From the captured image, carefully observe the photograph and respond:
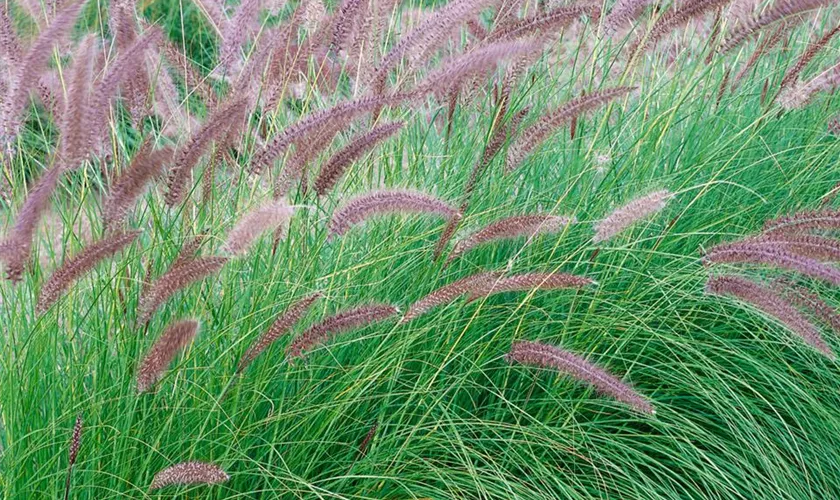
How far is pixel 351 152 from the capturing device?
2307 mm

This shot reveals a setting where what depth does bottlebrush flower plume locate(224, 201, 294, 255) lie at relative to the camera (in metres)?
2.06

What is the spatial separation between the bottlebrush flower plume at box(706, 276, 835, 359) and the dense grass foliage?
0.20m

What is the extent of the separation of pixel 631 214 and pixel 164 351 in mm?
1013

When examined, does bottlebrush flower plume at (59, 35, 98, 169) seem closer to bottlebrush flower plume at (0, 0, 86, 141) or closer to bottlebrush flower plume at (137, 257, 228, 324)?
bottlebrush flower plume at (0, 0, 86, 141)

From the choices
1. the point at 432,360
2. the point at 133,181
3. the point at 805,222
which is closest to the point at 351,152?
the point at 133,181

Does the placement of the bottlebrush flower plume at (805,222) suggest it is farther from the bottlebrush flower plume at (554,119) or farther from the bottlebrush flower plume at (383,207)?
the bottlebrush flower plume at (383,207)

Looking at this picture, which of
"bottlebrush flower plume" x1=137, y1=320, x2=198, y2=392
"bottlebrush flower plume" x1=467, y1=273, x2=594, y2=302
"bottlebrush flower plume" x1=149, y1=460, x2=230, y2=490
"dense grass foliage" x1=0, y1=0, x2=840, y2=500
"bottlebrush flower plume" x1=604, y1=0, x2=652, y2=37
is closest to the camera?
"bottlebrush flower plume" x1=149, y1=460, x2=230, y2=490

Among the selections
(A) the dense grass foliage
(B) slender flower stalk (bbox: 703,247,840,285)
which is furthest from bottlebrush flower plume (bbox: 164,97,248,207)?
(B) slender flower stalk (bbox: 703,247,840,285)

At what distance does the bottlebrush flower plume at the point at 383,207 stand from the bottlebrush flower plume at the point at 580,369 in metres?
0.33

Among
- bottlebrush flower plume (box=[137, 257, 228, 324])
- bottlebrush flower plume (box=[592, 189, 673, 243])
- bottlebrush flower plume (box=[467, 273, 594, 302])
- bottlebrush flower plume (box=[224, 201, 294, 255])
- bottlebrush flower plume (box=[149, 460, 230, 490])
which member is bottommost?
bottlebrush flower plume (box=[149, 460, 230, 490])

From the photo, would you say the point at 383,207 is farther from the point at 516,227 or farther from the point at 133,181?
the point at 133,181

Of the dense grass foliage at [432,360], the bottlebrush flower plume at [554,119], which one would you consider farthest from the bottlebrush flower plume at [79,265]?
the bottlebrush flower plume at [554,119]

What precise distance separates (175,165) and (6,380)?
2.01ft

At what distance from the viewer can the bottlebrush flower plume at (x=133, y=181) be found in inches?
86.9
